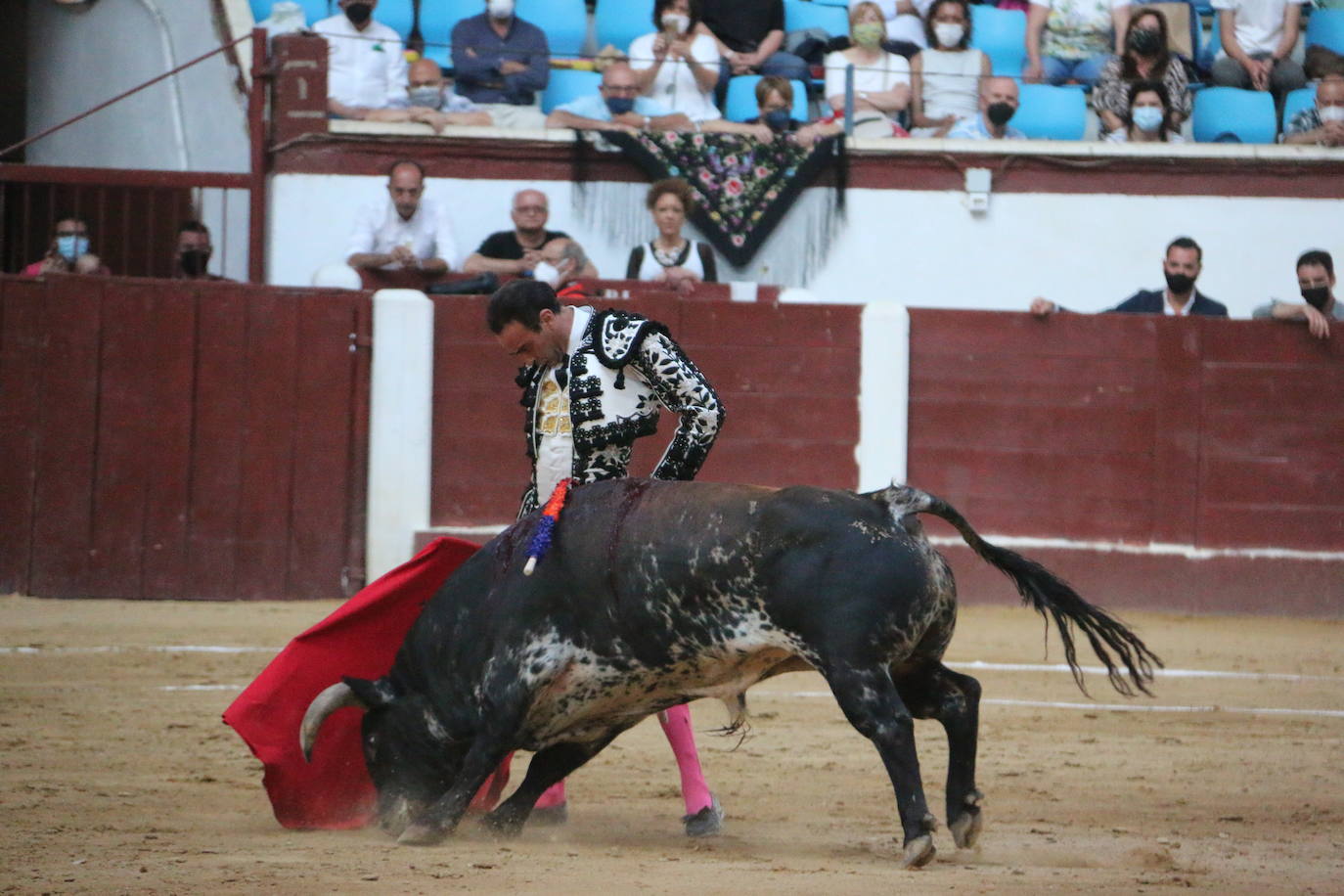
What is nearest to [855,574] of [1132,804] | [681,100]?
[1132,804]

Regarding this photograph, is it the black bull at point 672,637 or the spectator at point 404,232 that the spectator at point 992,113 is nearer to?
the spectator at point 404,232

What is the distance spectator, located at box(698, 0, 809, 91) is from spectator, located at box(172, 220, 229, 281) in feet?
9.31

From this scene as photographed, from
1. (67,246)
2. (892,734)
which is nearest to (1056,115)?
(67,246)

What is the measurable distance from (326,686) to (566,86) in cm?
589

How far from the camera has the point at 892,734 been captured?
352 centimetres

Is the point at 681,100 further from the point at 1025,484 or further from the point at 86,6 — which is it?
the point at 86,6

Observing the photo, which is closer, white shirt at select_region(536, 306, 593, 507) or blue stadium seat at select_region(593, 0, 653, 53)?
white shirt at select_region(536, 306, 593, 507)

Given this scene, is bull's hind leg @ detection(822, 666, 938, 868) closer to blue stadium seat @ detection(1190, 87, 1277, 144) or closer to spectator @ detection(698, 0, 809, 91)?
spectator @ detection(698, 0, 809, 91)

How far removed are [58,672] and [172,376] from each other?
7.90 ft

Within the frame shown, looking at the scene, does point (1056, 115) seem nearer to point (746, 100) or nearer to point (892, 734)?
point (746, 100)

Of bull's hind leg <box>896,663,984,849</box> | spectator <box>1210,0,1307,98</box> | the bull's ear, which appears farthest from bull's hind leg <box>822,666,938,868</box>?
spectator <box>1210,0,1307,98</box>

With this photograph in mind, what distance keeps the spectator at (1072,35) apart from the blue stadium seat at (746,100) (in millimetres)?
1294

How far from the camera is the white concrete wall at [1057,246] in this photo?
30.1 ft

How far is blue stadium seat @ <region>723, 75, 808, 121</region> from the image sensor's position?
370 inches
